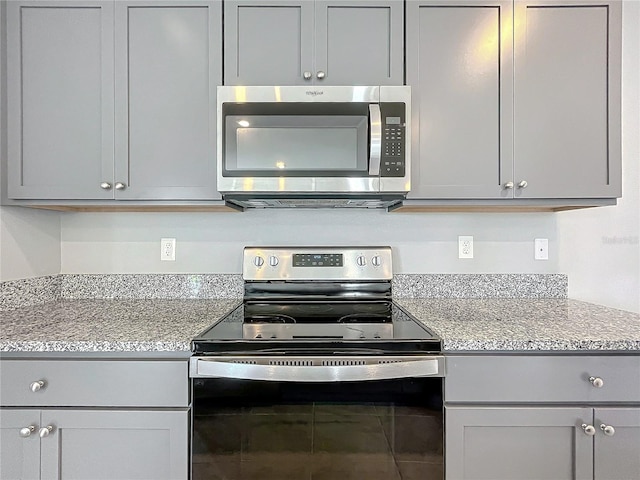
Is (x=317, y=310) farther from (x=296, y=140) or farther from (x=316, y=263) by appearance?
(x=296, y=140)

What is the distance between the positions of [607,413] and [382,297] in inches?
36.5

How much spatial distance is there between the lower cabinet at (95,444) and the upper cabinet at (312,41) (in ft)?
4.20

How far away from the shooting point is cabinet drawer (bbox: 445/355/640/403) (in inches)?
47.0

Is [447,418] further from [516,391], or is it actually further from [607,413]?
[607,413]

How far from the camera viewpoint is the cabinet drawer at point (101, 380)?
118 centimetres

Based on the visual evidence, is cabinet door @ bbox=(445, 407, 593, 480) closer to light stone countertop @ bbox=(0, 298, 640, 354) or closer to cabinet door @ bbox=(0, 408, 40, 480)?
light stone countertop @ bbox=(0, 298, 640, 354)

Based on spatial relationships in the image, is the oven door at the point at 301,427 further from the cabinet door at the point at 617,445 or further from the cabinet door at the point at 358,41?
the cabinet door at the point at 358,41

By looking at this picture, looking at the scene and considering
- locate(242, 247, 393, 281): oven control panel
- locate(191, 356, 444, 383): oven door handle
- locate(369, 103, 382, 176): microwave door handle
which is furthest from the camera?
locate(242, 247, 393, 281): oven control panel

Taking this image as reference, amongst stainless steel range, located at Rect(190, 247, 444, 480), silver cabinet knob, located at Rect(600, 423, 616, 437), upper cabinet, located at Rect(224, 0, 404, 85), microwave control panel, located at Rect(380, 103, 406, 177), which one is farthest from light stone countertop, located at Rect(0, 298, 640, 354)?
upper cabinet, located at Rect(224, 0, 404, 85)

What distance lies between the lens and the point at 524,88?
157 centimetres

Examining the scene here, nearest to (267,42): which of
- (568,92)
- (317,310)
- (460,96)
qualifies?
(460,96)

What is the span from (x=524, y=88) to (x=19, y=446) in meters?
2.21

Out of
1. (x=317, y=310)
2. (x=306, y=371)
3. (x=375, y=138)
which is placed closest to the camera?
(x=306, y=371)

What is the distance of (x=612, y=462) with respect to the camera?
119cm
